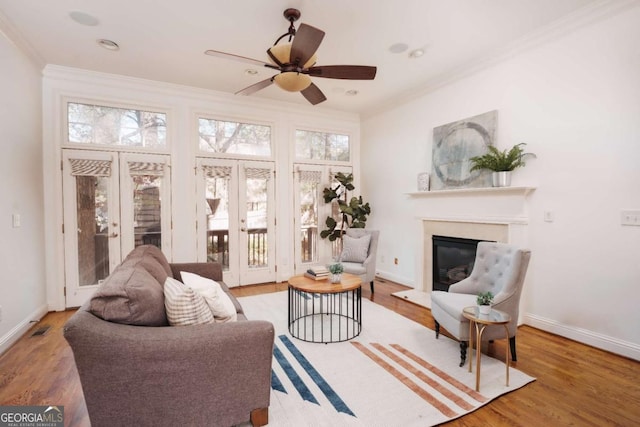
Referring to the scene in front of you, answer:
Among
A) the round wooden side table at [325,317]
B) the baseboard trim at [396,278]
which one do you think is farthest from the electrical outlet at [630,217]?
the baseboard trim at [396,278]

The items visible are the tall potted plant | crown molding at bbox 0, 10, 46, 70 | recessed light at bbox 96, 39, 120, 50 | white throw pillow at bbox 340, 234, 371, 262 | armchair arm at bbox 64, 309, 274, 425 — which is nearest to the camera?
armchair arm at bbox 64, 309, 274, 425

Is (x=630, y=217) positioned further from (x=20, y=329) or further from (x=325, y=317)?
(x=20, y=329)

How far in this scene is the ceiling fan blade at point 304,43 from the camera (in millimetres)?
1930

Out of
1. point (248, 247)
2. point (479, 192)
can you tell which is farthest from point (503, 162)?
point (248, 247)

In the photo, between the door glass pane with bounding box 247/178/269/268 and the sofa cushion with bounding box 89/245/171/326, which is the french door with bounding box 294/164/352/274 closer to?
the door glass pane with bounding box 247/178/269/268

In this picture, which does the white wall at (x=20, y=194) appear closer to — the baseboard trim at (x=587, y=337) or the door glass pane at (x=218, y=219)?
the door glass pane at (x=218, y=219)

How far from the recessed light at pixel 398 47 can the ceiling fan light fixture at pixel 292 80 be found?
132 cm

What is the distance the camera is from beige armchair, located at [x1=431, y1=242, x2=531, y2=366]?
2.35 m

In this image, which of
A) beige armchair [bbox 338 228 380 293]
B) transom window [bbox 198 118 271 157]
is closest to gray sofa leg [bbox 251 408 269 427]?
beige armchair [bbox 338 228 380 293]

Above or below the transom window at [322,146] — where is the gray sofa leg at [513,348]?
below


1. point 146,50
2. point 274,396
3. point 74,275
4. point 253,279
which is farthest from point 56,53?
point 274,396

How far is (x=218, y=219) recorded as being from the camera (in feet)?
14.9

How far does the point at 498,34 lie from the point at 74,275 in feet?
18.6

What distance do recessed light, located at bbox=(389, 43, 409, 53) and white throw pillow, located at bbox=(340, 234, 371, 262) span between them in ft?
8.00
